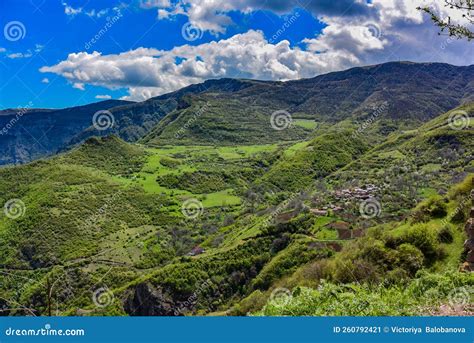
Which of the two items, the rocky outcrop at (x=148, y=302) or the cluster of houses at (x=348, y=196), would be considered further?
the cluster of houses at (x=348, y=196)

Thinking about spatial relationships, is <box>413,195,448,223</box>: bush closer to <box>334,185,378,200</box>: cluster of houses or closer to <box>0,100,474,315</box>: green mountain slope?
<box>0,100,474,315</box>: green mountain slope

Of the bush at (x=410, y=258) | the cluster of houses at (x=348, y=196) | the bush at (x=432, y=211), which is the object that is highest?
the cluster of houses at (x=348, y=196)

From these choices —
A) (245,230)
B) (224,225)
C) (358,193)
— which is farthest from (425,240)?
(224,225)

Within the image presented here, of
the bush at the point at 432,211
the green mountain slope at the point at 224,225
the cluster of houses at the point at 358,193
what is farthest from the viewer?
the cluster of houses at the point at 358,193

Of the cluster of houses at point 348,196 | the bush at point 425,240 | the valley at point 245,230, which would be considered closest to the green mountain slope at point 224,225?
the bush at point 425,240

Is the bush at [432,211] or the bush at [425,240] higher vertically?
the bush at [432,211]

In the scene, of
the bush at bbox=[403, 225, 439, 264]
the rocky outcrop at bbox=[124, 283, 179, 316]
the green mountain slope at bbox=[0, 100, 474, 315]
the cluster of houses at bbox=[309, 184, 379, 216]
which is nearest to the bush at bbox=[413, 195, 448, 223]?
the green mountain slope at bbox=[0, 100, 474, 315]

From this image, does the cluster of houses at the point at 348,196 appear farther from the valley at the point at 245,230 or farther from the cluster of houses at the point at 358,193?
the valley at the point at 245,230

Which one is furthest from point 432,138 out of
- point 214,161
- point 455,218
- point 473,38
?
point 473,38
